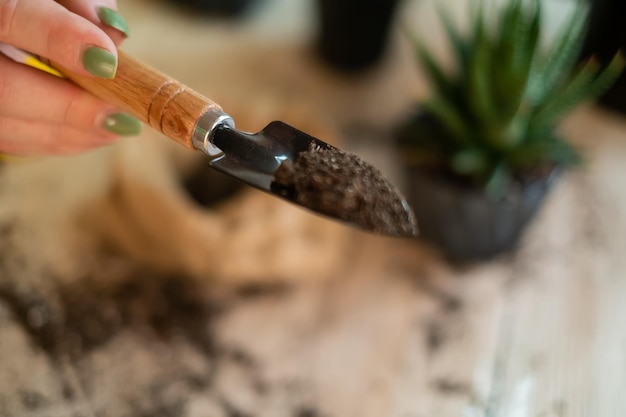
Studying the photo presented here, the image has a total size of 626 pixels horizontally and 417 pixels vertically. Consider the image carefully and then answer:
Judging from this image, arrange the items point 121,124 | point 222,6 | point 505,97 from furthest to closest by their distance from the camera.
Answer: point 222,6
point 505,97
point 121,124

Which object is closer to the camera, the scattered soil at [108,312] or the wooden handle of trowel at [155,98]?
the wooden handle of trowel at [155,98]

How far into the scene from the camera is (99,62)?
0.45 meters

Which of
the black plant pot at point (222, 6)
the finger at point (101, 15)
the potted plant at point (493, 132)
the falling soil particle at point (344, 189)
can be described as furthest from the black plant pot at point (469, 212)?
the black plant pot at point (222, 6)

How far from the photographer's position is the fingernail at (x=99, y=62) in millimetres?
449

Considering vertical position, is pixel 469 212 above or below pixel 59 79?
above

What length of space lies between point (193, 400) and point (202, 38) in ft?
2.20

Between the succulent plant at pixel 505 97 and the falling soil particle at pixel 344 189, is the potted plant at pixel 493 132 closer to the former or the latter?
the succulent plant at pixel 505 97

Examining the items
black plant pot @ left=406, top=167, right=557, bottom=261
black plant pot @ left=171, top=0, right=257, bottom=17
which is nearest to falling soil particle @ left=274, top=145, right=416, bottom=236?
black plant pot @ left=406, top=167, right=557, bottom=261

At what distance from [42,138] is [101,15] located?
0.14 meters

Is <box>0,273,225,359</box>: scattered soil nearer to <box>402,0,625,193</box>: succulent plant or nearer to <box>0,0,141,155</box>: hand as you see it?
<box>0,0,141,155</box>: hand

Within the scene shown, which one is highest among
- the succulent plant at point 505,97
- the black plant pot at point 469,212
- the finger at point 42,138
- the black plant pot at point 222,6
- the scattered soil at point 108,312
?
the black plant pot at point 222,6

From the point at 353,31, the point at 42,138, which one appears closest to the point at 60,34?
the point at 42,138

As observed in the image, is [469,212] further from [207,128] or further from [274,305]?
[207,128]

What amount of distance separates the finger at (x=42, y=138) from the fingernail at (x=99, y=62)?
0.36ft
